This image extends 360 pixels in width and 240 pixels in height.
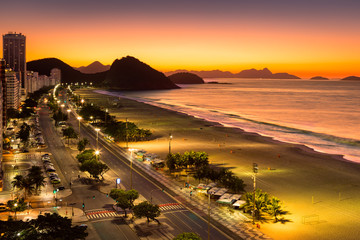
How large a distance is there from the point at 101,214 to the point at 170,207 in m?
7.75

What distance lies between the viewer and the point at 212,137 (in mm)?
88188

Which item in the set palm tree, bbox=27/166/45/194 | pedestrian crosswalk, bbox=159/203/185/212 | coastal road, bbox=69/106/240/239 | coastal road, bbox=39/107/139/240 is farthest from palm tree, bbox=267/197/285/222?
palm tree, bbox=27/166/45/194

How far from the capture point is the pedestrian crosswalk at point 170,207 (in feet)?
130

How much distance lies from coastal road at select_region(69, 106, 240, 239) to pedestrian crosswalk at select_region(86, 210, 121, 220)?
530 centimetres

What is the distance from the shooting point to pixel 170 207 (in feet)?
133

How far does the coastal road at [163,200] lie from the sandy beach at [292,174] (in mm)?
6443

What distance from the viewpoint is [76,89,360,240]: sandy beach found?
37406 mm

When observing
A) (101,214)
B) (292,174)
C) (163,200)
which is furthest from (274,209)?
(292,174)

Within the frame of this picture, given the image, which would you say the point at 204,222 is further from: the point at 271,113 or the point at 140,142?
the point at 271,113

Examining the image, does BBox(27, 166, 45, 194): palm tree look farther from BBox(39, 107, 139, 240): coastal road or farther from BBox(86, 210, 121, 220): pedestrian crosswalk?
BBox(86, 210, 121, 220): pedestrian crosswalk

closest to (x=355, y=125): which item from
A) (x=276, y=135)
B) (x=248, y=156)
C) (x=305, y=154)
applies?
(x=276, y=135)

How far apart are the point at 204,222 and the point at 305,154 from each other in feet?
135

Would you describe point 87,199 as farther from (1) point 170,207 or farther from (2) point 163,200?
(1) point 170,207

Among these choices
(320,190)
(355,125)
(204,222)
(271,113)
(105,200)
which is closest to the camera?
(204,222)
